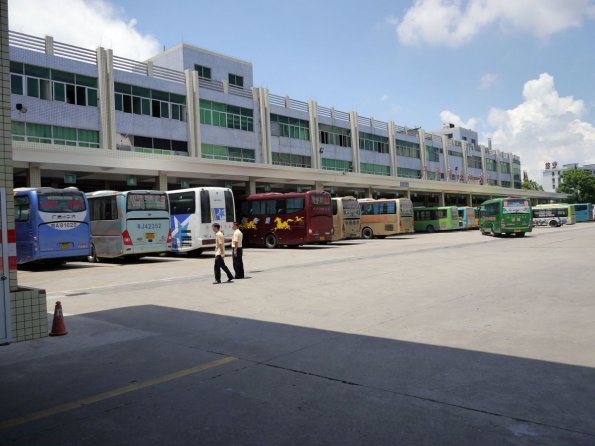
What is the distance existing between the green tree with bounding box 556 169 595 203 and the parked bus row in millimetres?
59689

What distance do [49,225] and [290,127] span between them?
110 ft

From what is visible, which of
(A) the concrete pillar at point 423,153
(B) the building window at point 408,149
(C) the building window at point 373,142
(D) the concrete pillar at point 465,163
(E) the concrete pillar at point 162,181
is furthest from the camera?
(D) the concrete pillar at point 465,163

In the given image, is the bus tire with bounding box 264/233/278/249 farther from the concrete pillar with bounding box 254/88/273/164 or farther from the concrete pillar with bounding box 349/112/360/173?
the concrete pillar with bounding box 349/112/360/173

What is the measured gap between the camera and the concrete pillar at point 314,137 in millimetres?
51031

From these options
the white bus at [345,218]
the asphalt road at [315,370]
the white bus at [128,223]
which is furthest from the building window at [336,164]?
the asphalt road at [315,370]

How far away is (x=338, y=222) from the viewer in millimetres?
31000

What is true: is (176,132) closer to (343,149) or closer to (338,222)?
(338,222)

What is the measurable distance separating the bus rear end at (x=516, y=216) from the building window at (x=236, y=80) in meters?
29.3

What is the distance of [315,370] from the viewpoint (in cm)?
518

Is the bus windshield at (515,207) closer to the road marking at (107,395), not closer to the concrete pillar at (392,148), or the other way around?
the road marking at (107,395)

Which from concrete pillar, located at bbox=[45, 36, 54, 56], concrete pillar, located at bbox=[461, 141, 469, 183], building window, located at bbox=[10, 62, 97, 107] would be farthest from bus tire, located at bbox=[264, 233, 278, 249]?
concrete pillar, located at bbox=[461, 141, 469, 183]

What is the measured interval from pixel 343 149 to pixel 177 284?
4446 centimetres

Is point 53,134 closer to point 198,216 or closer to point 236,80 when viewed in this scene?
point 198,216

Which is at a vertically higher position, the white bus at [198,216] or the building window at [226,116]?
the building window at [226,116]
